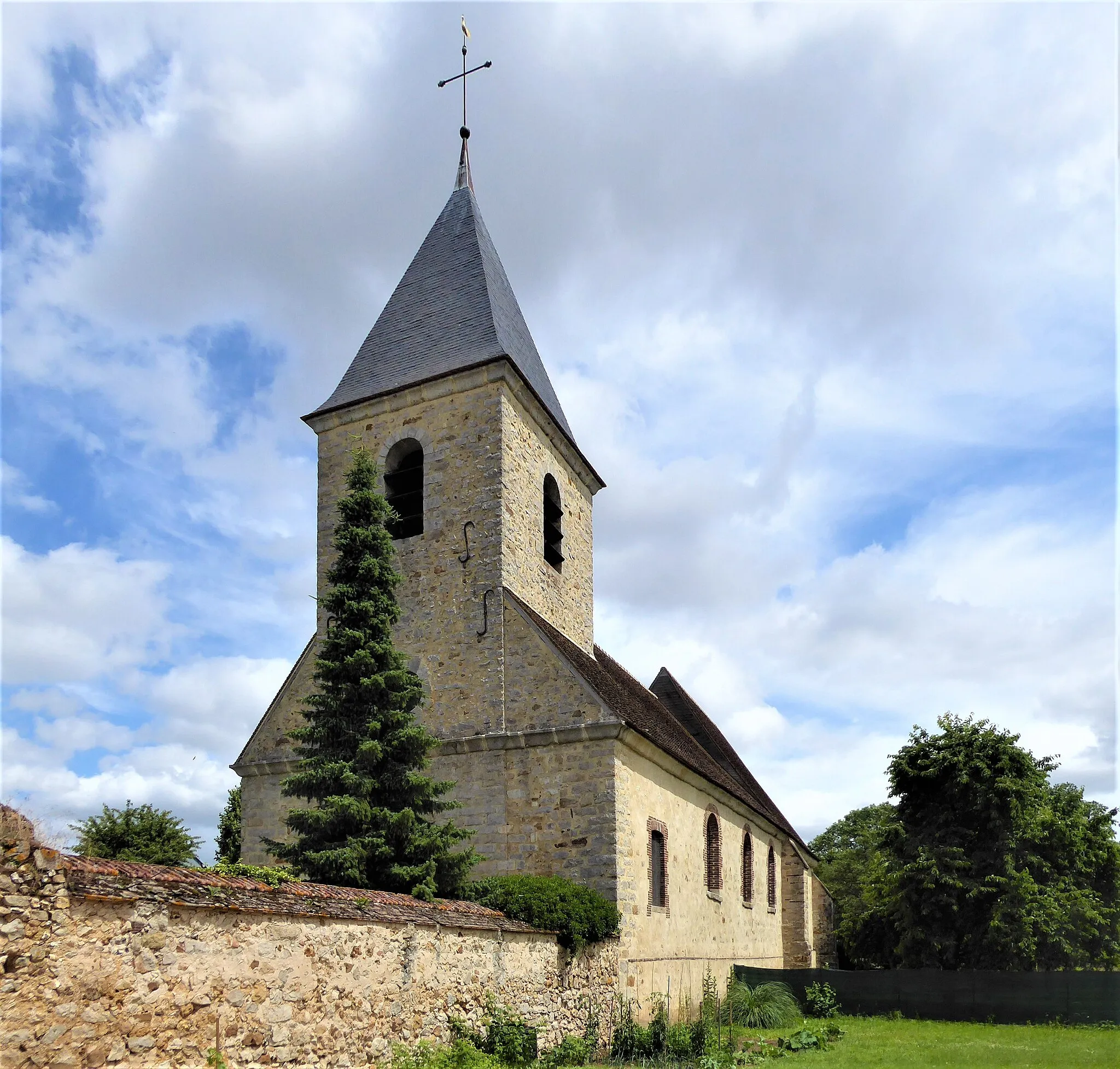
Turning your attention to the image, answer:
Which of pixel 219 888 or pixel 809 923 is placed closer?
pixel 219 888

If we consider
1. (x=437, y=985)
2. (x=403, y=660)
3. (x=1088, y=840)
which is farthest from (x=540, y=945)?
(x=1088, y=840)

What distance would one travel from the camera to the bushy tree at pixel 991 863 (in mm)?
22094

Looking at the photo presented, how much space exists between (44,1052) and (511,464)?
12301mm

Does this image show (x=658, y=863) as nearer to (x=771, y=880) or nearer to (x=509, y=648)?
Result: (x=509, y=648)

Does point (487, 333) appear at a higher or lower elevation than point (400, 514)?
higher

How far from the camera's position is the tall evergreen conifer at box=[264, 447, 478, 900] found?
11586mm

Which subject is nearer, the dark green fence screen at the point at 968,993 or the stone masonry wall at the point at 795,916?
the dark green fence screen at the point at 968,993

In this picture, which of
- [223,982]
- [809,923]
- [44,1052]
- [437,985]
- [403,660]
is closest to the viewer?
[44,1052]

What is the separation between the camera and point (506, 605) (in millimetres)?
16047

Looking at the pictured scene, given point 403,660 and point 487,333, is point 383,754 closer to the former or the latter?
point 403,660

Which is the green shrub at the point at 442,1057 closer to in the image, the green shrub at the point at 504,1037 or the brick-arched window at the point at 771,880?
the green shrub at the point at 504,1037

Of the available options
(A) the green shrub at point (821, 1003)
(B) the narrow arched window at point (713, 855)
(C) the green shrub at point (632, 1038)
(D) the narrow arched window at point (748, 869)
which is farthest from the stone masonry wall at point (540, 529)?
(A) the green shrub at point (821, 1003)

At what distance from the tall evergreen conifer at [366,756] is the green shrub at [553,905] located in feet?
1.47

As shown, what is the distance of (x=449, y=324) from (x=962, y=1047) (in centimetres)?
1502
